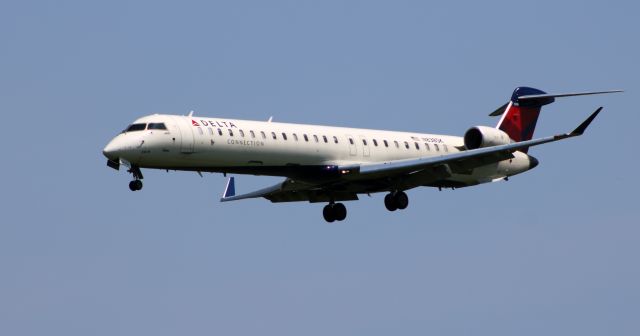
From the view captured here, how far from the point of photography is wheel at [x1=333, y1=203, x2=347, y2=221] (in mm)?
43438

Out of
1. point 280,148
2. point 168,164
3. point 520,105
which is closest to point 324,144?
point 280,148

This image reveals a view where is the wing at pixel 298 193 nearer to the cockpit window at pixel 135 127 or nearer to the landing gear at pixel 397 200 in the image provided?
the landing gear at pixel 397 200

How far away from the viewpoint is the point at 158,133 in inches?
1464

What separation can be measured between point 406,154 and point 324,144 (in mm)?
3239

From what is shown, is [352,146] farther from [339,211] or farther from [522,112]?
[522,112]

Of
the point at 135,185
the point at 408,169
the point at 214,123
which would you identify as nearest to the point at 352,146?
the point at 408,169

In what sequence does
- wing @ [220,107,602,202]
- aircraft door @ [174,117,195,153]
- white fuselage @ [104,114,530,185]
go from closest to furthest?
white fuselage @ [104,114,530,185]
aircraft door @ [174,117,195,153]
wing @ [220,107,602,202]

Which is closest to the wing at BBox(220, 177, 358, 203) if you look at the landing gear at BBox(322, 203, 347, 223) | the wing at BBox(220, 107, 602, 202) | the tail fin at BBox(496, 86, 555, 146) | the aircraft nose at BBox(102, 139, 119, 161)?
the wing at BBox(220, 107, 602, 202)

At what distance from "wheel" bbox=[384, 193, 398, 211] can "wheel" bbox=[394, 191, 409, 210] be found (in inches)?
3.5

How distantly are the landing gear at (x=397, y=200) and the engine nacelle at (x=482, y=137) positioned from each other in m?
2.50

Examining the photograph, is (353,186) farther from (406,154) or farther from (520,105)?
(520,105)

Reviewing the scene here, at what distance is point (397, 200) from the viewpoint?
41531mm

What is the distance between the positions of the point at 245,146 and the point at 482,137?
7.58 m

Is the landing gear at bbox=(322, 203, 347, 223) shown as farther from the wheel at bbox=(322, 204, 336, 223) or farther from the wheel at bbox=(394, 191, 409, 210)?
the wheel at bbox=(394, 191, 409, 210)
